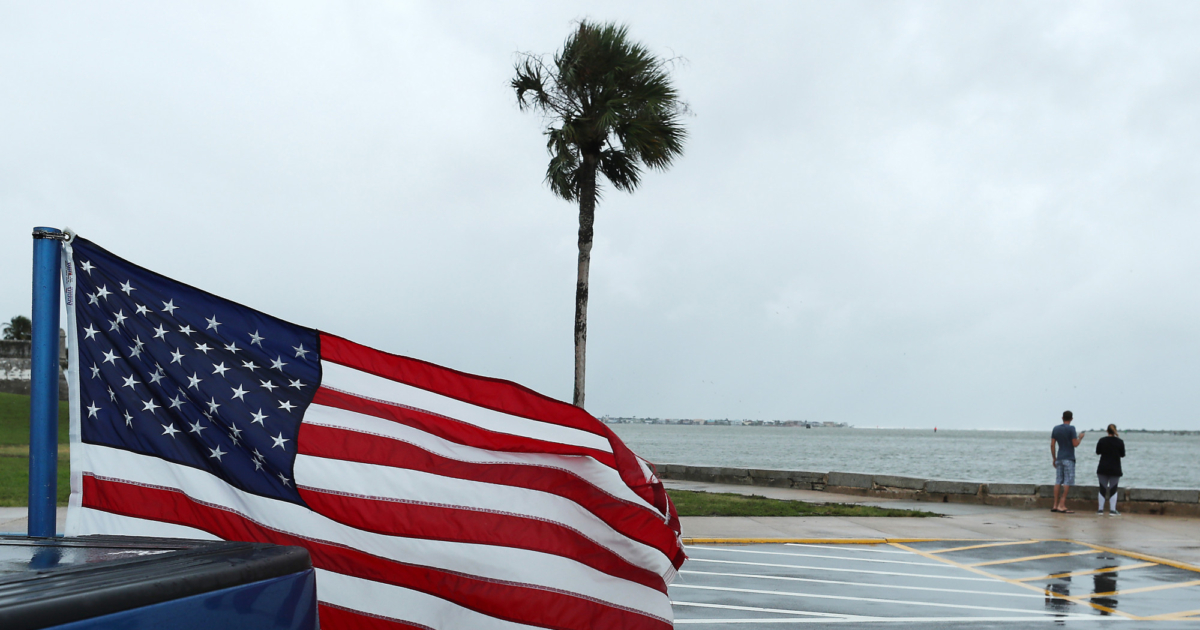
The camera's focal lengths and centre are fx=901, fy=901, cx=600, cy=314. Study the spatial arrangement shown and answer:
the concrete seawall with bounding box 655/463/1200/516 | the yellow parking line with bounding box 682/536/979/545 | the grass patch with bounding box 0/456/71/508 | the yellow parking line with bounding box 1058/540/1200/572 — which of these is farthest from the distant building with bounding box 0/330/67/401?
the yellow parking line with bounding box 1058/540/1200/572

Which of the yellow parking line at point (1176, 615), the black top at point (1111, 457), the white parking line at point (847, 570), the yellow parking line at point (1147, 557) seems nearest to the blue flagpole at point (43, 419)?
the white parking line at point (847, 570)

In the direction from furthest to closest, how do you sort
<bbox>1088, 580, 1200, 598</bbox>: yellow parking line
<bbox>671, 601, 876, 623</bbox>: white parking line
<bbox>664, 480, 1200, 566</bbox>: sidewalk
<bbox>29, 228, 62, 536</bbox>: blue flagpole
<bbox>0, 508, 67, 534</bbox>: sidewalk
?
1. <bbox>664, 480, 1200, 566</bbox>: sidewalk
2. <bbox>0, 508, 67, 534</bbox>: sidewalk
3. <bbox>1088, 580, 1200, 598</bbox>: yellow parking line
4. <bbox>671, 601, 876, 623</bbox>: white parking line
5. <bbox>29, 228, 62, 536</bbox>: blue flagpole

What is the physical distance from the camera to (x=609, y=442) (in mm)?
3361

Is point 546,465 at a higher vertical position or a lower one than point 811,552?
higher

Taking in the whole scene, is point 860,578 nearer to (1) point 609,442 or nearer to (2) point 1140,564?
(2) point 1140,564

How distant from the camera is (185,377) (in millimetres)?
3057

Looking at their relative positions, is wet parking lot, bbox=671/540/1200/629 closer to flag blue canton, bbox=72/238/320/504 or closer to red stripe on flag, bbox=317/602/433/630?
red stripe on flag, bbox=317/602/433/630

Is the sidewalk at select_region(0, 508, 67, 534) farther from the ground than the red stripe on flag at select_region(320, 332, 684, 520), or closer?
closer

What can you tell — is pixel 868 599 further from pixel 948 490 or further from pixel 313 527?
pixel 948 490

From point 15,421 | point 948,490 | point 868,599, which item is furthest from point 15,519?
point 15,421

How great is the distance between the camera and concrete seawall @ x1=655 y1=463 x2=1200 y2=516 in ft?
55.3

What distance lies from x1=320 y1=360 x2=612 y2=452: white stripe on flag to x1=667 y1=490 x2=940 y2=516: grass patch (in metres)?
11.5

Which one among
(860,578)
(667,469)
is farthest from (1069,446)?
(667,469)

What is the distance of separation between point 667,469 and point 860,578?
44.9 ft
